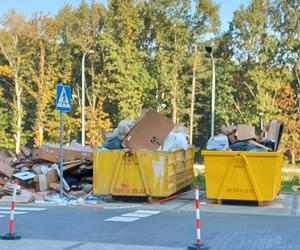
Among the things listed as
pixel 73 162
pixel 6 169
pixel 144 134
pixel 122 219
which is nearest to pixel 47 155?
pixel 73 162

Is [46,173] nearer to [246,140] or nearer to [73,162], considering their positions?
[73,162]

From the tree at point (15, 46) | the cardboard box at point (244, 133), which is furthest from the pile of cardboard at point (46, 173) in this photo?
the tree at point (15, 46)

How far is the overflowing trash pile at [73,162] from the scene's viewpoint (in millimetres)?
14562

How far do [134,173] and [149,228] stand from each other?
3.84 m

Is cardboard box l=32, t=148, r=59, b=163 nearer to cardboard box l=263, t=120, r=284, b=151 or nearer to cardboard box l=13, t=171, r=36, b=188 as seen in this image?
cardboard box l=13, t=171, r=36, b=188

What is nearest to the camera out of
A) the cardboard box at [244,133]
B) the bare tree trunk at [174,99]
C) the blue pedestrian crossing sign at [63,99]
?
the cardboard box at [244,133]

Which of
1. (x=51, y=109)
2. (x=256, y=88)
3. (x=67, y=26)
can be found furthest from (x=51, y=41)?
(x=256, y=88)

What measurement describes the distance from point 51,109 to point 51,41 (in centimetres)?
611

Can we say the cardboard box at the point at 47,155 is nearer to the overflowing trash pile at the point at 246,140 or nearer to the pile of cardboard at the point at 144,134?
the pile of cardboard at the point at 144,134

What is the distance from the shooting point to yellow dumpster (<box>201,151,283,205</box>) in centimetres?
1345

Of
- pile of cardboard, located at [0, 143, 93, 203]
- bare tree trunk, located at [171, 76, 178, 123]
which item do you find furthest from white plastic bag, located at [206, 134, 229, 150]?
bare tree trunk, located at [171, 76, 178, 123]

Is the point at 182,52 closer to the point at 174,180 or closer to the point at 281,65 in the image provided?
the point at 281,65

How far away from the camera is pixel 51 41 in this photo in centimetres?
5181

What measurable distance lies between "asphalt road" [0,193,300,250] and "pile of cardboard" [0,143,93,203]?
197 centimetres
